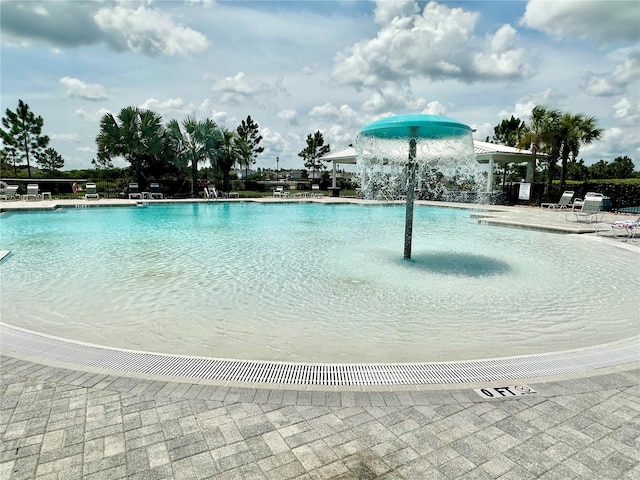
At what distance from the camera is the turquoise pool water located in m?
4.24

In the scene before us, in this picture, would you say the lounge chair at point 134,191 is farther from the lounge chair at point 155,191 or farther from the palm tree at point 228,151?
the palm tree at point 228,151

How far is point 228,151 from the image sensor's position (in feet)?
96.2

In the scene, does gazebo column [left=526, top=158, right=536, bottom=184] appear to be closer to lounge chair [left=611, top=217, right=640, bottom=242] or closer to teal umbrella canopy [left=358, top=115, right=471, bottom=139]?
lounge chair [left=611, top=217, right=640, bottom=242]

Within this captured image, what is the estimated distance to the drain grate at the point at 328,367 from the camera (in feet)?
10.2

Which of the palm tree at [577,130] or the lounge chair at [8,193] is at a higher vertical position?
the palm tree at [577,130]

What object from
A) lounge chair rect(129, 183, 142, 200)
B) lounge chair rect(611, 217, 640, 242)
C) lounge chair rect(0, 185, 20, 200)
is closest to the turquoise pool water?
lounge chair rect(611, 217, 640, 242)

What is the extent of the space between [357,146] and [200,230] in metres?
6.29

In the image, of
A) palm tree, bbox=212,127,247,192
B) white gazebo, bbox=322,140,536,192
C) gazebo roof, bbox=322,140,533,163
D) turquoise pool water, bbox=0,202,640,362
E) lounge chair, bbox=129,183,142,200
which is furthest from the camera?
palm tree, bbox=212,127,247,192

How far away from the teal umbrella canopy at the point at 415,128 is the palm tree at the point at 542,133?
16.4 meters

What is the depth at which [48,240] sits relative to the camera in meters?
10.4

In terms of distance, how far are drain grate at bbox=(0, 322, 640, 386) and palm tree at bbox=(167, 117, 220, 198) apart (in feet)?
84.3

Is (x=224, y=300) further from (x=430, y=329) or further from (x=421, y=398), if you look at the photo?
(x=421, y=398)

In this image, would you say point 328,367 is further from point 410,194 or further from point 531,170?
point 531,170

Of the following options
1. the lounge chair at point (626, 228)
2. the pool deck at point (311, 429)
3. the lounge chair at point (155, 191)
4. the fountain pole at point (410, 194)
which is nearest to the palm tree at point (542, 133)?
the lounge chair at point (626, 228)
